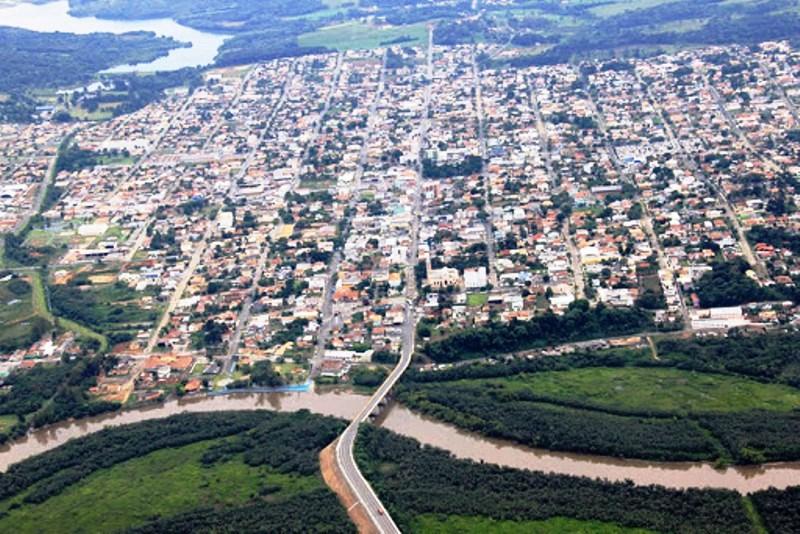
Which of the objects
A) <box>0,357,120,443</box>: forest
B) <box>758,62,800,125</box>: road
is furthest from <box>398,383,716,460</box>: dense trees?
<box>758,62,800,125</box>: road

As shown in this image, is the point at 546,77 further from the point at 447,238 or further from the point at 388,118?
the point at 447,238

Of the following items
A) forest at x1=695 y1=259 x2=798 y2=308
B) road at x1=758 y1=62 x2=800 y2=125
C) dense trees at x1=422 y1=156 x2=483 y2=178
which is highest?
road at x1=758 y1=62 x2=800 y2=125

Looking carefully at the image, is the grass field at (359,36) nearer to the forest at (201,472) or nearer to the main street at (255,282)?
the main street at (255,282)

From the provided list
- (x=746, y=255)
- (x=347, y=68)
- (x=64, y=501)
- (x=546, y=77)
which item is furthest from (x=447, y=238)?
(x=347, y=68)

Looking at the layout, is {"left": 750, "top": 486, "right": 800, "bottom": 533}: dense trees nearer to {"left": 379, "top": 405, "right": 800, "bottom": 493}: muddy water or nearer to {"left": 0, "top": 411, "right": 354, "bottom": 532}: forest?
{"left": 379, "top": 405, "right": 800, "bottom": 493}: muddy water

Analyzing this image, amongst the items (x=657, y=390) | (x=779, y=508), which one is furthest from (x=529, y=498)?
(x=657, y=390)

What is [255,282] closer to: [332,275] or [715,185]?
[332,275]
